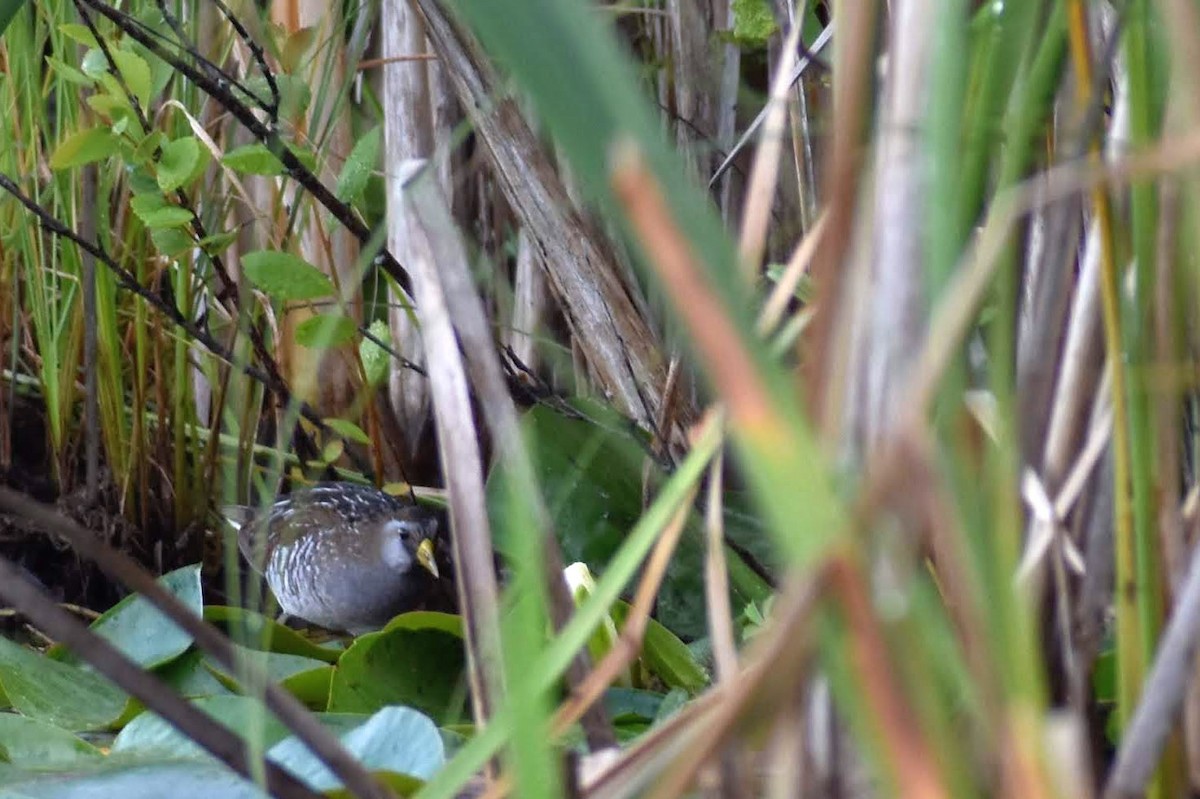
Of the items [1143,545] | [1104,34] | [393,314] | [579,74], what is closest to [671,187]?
[579,74]

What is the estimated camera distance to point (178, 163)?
1.36m

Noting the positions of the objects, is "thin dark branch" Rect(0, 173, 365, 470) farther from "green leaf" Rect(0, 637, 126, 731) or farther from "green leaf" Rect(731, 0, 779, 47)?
"green leaf" Rect(731, 0, 779, 47)

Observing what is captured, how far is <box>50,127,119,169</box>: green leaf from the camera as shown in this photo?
1.33m

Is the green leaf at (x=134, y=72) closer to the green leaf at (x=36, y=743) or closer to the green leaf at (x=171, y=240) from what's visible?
the green leaf at (x=171, y=240)

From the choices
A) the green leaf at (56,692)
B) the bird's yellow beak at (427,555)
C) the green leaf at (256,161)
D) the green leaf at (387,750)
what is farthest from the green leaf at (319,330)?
the bird's yellow beak at (427,555)

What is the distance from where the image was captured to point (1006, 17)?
542 mm

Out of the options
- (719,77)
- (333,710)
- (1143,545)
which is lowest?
(333,710)

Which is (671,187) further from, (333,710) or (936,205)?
(333,710)

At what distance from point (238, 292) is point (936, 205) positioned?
1.34 meters

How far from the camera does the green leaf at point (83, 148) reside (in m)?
1.33

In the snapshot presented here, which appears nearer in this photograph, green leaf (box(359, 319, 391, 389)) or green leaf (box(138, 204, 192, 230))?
green leaf (box(138, 204, 192, 230))

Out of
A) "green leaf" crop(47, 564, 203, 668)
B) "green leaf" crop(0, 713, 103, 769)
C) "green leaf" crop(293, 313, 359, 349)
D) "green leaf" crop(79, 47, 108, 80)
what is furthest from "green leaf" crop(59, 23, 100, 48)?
"green leaf" crop(0, 713, 103, 769)

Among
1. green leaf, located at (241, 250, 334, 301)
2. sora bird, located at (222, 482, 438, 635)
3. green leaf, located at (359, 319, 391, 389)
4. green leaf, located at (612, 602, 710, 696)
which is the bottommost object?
sora bird, located at (222, 482, 438, 635)

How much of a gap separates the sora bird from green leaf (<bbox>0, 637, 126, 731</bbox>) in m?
0.50
